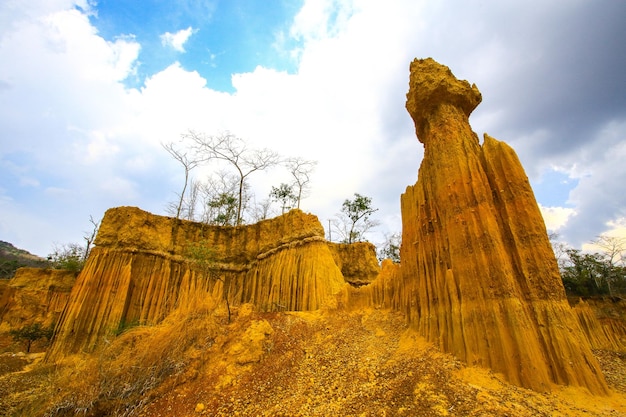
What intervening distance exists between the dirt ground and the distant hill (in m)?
38.3

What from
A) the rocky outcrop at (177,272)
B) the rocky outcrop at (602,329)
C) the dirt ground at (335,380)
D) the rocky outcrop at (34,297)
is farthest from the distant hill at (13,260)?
the rocky outcrop at (602,329)

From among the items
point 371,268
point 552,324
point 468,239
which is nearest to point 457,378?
point 552,324

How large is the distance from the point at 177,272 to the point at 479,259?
18202mm

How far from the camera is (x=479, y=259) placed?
8.66m

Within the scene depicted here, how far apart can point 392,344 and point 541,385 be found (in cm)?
420

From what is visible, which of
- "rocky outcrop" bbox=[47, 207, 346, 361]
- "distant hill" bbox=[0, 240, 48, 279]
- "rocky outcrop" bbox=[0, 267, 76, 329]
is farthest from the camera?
"distant hill" bbox=[0, 240, 48, 279]

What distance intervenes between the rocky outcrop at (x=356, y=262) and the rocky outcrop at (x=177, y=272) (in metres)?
6.22

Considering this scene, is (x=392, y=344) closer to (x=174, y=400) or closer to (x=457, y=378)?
(x=457, y=378)

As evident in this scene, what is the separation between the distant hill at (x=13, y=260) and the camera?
40866 mm

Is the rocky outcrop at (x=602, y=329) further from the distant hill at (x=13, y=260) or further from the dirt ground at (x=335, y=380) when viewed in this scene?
the distant hill at (x=13, y=260)

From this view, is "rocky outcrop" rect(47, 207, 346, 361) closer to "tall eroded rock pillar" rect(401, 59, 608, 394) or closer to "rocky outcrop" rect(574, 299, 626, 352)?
"tall eroded rock pillar" rect(401, 59, 608, 394)

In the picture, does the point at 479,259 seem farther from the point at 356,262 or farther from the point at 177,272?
the point at 177,272

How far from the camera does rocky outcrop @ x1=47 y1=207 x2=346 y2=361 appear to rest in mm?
17219

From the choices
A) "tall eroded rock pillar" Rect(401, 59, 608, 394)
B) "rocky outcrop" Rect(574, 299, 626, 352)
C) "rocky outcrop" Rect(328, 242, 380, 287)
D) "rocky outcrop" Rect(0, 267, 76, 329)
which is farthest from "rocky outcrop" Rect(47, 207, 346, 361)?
"rocky outcrop" Rect(574, 299, 626, 352)
